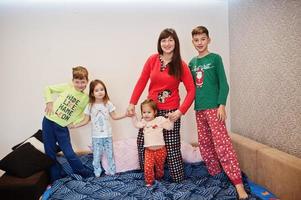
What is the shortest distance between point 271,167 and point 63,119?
167cm

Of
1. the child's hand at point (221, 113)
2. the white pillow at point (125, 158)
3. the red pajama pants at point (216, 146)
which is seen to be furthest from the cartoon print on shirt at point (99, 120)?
the child's hand at point (221, 113)

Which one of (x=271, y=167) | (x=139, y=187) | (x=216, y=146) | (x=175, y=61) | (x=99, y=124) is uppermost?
(x=175, y=61)

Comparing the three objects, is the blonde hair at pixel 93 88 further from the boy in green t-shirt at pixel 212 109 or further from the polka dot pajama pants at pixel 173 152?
the boy in green t-shirt at pixel 212 109

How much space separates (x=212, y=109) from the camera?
2088 mm

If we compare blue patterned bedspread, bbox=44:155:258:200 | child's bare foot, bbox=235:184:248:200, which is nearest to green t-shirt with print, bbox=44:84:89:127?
blue patterned bedspread, bbox=44:155:258:200

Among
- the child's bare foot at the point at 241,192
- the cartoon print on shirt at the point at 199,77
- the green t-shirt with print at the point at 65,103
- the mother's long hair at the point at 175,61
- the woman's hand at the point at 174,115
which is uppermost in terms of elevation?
the mother's long hair at the point at 175,61

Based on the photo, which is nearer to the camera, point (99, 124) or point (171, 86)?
point (171, 86)

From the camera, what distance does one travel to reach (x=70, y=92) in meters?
2.30

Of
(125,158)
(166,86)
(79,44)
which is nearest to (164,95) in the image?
(166,86)

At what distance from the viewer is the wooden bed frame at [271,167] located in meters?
1.73

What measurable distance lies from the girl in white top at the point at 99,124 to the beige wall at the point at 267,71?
1244 millimetres

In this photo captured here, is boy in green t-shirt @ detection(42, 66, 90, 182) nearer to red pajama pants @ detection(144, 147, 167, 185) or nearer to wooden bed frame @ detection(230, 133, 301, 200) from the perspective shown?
red pajama pants @ detection(144, 147, 167, 185)

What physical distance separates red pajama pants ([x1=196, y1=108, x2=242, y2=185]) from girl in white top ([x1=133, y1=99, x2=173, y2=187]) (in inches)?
11.2

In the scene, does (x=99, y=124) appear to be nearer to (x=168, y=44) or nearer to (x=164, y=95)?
(x=164, y=95)
